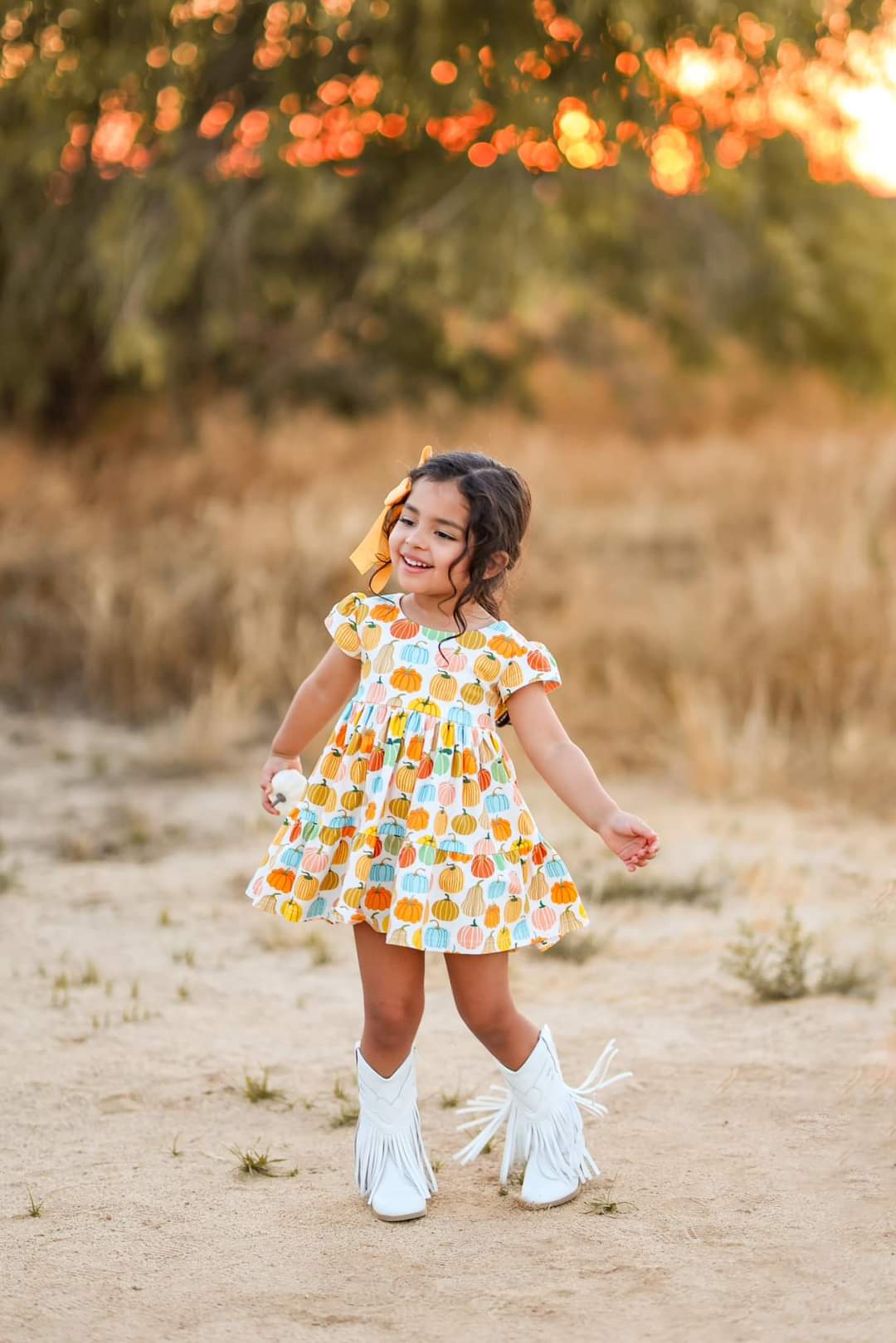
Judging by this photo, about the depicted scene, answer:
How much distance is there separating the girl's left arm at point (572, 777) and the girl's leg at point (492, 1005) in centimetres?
31

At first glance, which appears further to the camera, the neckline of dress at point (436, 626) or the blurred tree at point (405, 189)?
the blurred tree at point (405, 189)

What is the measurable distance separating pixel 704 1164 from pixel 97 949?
2.14 meters

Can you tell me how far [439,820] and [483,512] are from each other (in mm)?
592

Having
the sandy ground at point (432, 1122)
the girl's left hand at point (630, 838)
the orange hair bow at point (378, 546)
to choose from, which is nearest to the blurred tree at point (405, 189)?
the sandy ground at point (432, 1122)

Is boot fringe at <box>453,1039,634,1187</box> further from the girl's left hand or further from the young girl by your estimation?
the girl's left hand

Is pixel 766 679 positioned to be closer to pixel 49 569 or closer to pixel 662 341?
A: pixel 49 569

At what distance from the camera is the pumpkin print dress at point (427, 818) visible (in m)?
2.81

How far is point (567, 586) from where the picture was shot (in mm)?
8406

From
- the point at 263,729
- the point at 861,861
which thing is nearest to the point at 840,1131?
the point at 861,861

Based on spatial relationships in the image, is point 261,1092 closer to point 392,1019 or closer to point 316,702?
point 392,1019

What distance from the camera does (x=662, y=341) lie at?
47.4ft

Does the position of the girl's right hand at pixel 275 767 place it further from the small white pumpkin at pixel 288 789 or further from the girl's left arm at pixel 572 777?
the girl's left arm at pixel 572 777

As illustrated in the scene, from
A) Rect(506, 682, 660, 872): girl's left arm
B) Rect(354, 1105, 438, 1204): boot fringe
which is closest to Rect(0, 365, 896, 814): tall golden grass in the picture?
Rect(506, 682, 660, 872): girl's left arm

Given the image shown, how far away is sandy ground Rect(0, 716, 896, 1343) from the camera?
2.64 meters
